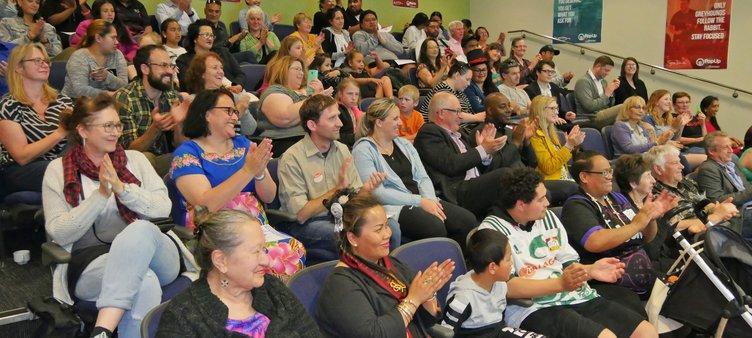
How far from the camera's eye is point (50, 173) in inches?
102

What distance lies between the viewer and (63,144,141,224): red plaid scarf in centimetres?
257

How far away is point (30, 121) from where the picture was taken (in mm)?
3346

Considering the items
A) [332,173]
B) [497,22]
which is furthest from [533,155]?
[497,22]

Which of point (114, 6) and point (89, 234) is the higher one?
point (114, 6)

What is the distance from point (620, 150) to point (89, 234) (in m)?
4.16

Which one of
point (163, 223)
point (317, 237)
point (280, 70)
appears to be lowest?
point (317, 237)

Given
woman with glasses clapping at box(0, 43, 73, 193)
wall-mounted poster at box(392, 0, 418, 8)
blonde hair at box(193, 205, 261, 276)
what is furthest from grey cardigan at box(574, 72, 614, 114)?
blonde hair at box(193, 205, 261, 276)

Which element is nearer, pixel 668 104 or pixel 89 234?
pixel 89 234

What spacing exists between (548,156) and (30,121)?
9.58ft

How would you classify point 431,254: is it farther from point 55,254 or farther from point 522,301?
point 55,254

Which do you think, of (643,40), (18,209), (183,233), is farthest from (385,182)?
(643,40)

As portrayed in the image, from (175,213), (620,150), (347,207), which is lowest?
(620,150)

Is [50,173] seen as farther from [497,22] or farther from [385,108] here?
[497,22]

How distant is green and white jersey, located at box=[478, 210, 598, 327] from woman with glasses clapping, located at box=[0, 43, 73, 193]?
1956 millimetres
